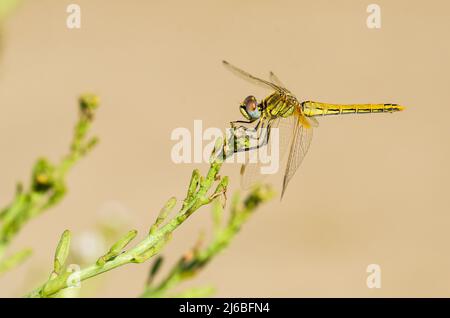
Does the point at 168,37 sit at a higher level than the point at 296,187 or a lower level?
higher

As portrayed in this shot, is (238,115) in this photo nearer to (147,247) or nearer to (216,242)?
(216,242)

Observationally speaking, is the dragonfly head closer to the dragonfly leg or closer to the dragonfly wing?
the dragonfly leg

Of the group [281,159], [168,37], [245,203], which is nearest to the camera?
[245,203]

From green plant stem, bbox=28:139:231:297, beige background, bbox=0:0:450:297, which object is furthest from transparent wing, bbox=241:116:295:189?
beige background, bbox=0:0:450:297

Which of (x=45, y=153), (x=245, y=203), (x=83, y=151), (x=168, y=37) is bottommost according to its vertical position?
(x=245, y=203)

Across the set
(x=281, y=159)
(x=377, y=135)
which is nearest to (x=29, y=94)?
(x=377, y=135)
